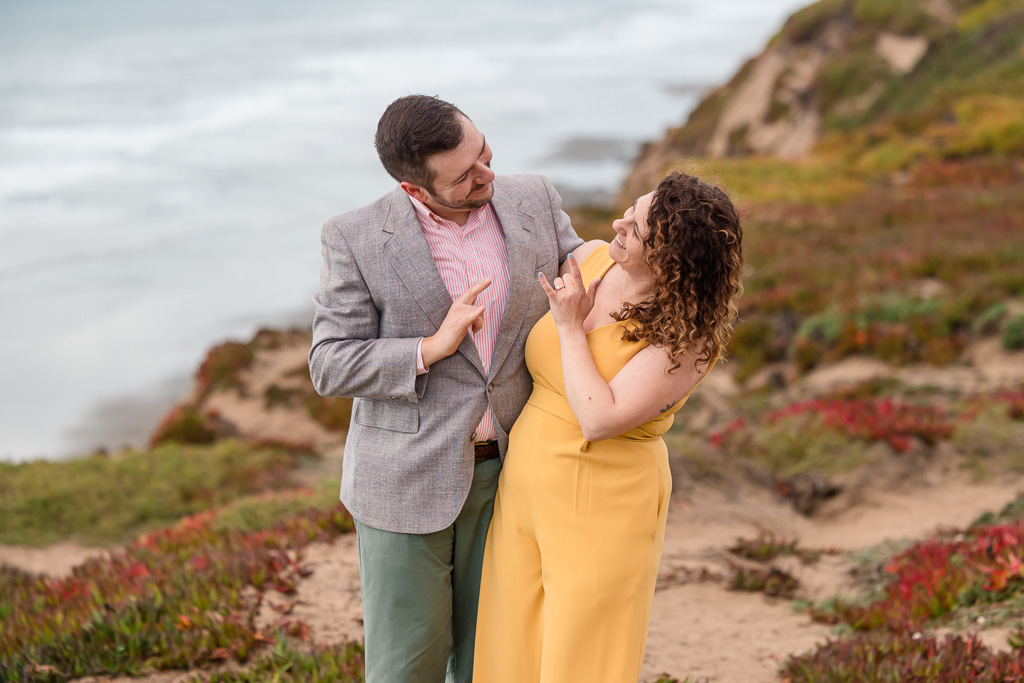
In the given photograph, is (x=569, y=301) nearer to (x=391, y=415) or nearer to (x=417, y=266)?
(x=417, y=266)

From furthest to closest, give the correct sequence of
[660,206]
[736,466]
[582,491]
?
[736,466] → [582,491] → [660,206]

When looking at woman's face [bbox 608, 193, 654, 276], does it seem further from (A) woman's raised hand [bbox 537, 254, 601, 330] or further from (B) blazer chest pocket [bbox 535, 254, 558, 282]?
(B) blazer chest pocket [bbox 535, 254, 558, 282]

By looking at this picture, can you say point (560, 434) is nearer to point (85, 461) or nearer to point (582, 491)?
point (582, 491)

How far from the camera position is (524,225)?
2729 millimetres

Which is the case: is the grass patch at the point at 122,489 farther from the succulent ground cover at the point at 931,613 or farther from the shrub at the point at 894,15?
the shrub at the point at 894,15

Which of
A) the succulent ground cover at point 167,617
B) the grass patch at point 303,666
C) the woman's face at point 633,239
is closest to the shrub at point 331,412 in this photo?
the succulent ground cover at point 167,617

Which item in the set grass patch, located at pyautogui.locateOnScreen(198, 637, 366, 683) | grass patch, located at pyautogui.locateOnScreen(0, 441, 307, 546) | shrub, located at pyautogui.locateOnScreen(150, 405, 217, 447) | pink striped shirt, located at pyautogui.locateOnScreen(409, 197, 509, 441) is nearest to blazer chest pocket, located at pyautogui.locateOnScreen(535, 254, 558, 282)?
pink striped shirt, located at pyautogui.locateOnScreen(409, 197, 509, 441)

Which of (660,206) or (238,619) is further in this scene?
(238,619)

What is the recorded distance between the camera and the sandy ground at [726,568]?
4578 millimetres

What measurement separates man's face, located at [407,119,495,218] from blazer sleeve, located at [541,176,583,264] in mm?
381

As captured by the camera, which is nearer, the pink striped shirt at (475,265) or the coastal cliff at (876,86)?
the pink striped shirt at (475,265)

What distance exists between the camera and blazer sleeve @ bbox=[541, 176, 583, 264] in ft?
9.48

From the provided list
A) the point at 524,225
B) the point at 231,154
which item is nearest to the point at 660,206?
the point at 524,225

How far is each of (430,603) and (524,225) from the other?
1.33 metres
